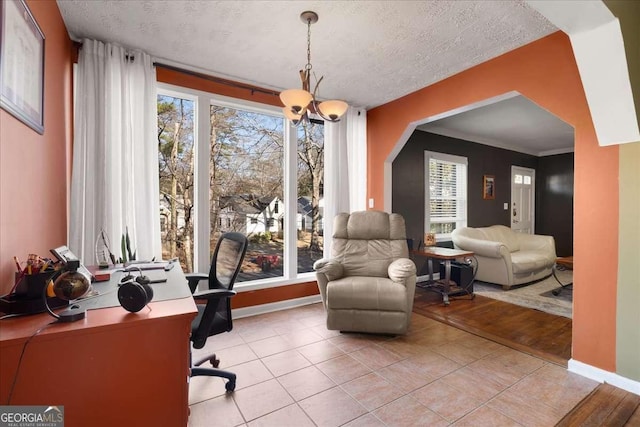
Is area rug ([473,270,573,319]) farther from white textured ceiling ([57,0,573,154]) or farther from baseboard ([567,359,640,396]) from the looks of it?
white textured ceiling ([57,0,573,154])

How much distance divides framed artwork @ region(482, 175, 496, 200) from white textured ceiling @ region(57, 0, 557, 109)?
3216mm

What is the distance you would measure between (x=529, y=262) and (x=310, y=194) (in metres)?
3.44

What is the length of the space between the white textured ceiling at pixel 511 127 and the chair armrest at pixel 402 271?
8.21 feet

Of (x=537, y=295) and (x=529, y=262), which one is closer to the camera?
(x=537, y=295)

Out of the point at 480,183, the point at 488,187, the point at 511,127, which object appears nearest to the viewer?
the point at 511,127

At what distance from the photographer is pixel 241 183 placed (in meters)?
3.39

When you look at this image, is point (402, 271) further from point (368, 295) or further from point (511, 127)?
point (511, 127)

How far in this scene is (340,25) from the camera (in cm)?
222

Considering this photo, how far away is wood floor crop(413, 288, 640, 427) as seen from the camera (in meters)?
1.72

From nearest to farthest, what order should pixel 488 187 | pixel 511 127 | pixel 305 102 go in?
pixel 305 102 < pixel 511 127 < pixel 488 187

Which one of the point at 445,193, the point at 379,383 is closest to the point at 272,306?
the point at 379,383

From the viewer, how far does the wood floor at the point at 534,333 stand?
172cm

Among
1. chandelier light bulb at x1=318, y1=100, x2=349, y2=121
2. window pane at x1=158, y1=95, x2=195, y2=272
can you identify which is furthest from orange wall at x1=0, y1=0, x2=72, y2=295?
chandelier light bulb at x1=318, y1=100, x2=349, y2=121

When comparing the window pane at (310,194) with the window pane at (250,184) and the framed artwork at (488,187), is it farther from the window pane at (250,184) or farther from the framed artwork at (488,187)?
the framed artwork at (488,187)
